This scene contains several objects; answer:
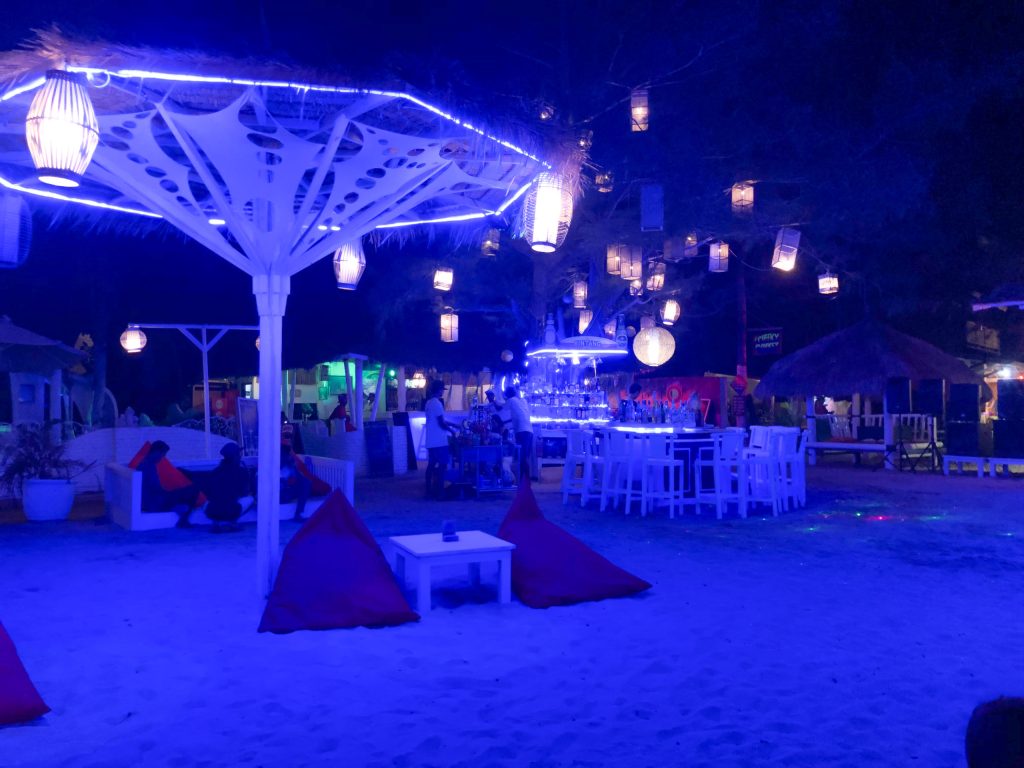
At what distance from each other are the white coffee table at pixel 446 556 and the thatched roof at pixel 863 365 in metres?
13.1

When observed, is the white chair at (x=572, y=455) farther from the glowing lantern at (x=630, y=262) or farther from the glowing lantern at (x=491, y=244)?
the glowing lantern at (x=491, y=244)

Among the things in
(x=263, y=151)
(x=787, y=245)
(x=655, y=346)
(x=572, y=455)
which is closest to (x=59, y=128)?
(x=263, y=151)

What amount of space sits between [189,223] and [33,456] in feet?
20.1

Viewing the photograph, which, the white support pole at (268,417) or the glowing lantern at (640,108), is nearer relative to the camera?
the white support pole at (268,417)

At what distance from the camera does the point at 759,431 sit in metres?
11.2

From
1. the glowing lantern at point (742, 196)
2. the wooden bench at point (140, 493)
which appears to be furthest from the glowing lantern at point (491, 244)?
the wooden bench at point (140, 493)

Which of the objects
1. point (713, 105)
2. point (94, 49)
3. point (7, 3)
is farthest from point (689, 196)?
point (94, 49)

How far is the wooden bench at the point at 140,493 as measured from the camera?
30.0 feet

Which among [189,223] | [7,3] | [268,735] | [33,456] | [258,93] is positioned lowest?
[268,735]

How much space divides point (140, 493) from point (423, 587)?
16.7ft

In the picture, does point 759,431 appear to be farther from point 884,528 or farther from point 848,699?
point 848,699

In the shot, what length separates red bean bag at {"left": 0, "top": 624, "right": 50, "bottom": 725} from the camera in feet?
12.0

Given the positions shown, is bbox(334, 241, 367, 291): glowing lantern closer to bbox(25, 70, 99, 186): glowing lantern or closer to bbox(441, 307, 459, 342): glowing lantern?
bbox(25, 70, 99, 186): glowing lantern

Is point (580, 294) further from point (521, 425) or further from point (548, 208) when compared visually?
point (548, 208)
